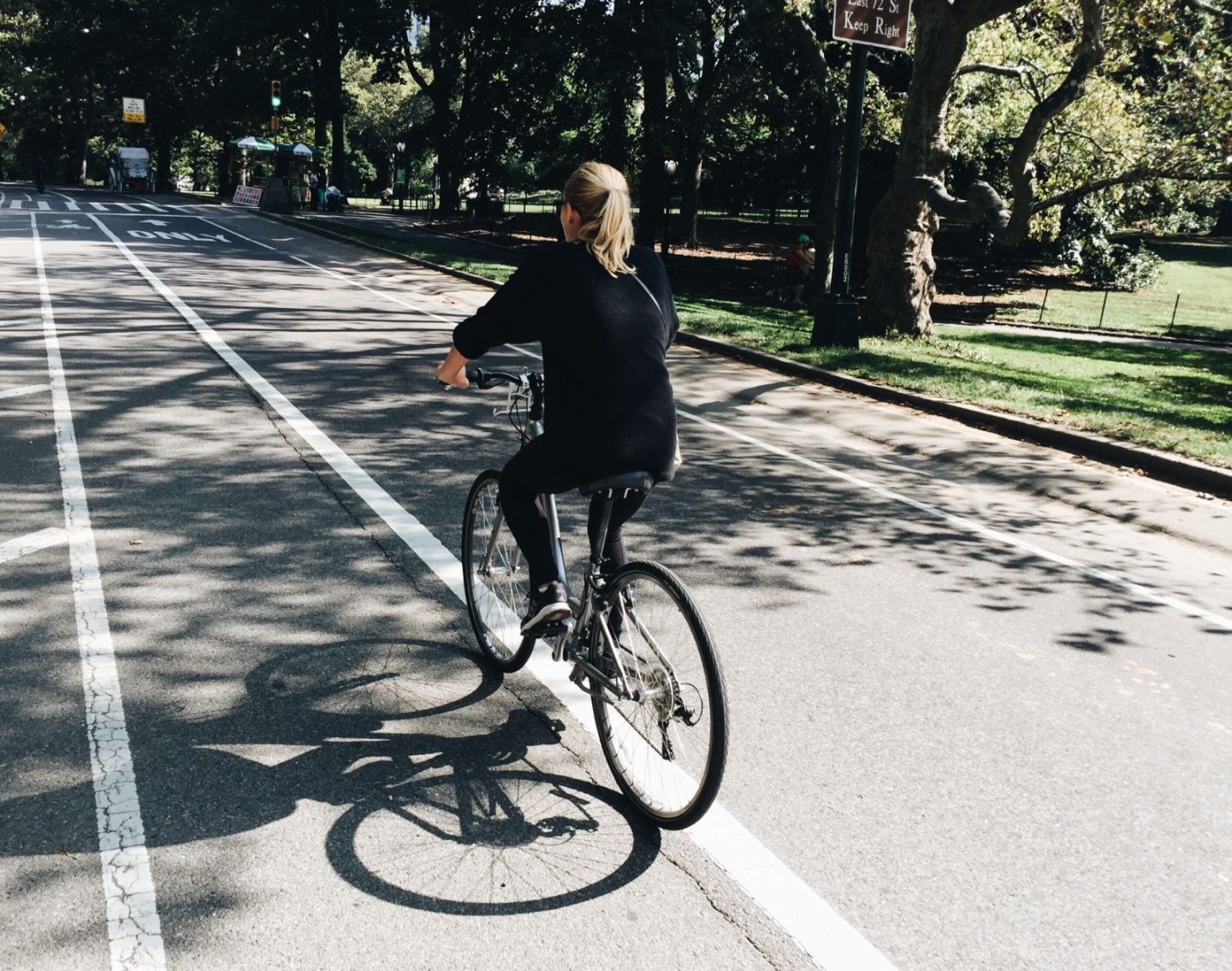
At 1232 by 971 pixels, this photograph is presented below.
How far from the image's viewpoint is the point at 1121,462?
10.0 metres

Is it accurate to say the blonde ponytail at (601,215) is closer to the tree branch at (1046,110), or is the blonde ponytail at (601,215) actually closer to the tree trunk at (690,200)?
the tree branch at (1046,110)

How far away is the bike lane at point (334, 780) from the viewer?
313 cm

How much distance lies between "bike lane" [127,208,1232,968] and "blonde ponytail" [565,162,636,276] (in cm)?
189

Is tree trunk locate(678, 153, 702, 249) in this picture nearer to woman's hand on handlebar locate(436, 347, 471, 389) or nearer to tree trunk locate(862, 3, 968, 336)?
tree trunk locate(862, 3, 968, 336)

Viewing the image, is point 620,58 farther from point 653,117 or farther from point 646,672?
point 646,672

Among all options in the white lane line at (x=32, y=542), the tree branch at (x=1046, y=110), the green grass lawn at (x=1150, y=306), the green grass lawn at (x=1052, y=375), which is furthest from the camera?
the green grass lawn at (x=1150, y=306)

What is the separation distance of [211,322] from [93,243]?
13.6 m

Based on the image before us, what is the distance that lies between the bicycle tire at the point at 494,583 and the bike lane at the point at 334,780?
14cm

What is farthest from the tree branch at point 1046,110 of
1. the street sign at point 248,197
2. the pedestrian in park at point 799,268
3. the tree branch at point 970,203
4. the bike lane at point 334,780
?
the street sign at point 248,197

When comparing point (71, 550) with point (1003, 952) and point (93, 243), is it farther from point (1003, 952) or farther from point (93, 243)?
point (93, 243)

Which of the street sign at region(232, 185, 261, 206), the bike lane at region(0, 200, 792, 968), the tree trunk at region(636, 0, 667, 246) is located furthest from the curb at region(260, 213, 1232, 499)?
the street sign at region(232, 185, 261, 206)

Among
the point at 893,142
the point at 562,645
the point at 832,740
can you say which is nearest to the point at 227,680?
the point at 562,645

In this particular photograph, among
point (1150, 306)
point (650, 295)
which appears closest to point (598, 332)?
point (650, 295)

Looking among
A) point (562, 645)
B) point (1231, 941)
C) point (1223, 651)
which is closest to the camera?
point (1231, 941)
